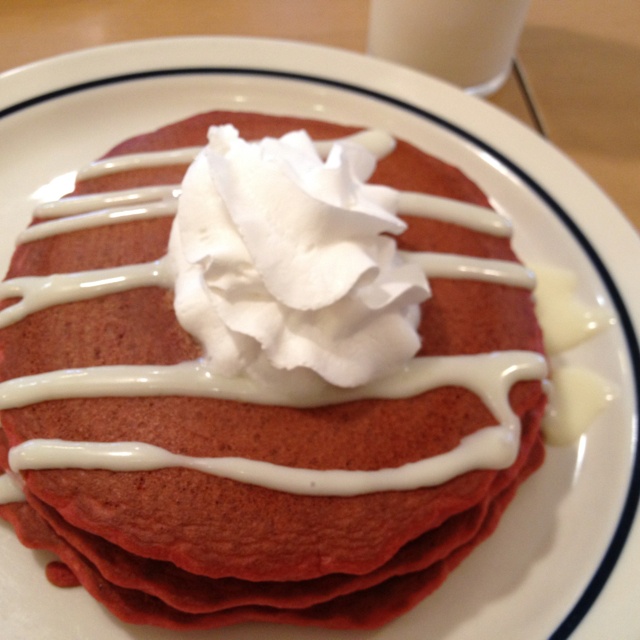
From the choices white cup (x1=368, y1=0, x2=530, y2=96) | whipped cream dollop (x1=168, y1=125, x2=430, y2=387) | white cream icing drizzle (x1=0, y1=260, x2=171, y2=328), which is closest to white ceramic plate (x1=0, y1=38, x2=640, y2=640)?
white cup (x1=368, y1=0, x2=530, y2=96)

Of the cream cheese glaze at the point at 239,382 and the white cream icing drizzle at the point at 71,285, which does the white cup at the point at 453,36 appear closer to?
the cream cheese glaze at the point at 239,382

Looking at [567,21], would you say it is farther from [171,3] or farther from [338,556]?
[338,556]

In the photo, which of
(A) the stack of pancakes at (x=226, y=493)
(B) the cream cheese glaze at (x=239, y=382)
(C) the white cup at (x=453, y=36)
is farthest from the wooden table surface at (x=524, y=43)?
(A) the stack of pancakes at (x=226, y=493)

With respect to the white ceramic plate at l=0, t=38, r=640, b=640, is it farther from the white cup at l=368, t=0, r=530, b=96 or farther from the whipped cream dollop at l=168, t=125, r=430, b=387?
the whipped cream dollop at l=168, t=125, r=430, b=387

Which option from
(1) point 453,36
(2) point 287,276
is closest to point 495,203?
(1) point 453,36

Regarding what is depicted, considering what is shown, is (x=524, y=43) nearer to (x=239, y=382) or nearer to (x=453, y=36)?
(x=453, y=36)

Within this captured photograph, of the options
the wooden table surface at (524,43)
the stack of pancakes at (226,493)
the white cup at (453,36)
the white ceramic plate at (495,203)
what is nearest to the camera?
the stack of pancakes at (226,493)
